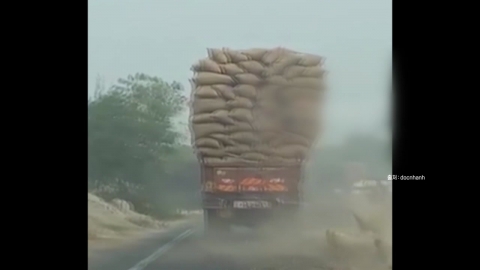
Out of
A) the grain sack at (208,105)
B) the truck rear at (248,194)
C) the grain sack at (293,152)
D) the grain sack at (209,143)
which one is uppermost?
the grain sack at (208,105)

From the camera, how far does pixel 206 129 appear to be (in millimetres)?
4234

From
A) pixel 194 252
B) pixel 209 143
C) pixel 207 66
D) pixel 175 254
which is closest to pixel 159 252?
pixel 175 254

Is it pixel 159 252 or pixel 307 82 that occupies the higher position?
pixel 307 82

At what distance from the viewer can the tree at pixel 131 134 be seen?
4215 millimetres

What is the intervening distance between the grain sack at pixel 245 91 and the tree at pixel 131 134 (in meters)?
0.42

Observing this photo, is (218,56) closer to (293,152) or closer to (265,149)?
(265,149)

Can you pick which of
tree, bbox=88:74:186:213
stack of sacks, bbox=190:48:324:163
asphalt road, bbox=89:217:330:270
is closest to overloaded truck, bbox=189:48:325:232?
stack of sacks, bbox=190:48:324:163

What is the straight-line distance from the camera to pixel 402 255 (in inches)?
163

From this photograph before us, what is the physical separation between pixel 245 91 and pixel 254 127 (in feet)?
0.90

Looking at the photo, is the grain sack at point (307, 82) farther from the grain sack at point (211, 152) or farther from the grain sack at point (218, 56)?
the grain sack at point (211, 152)

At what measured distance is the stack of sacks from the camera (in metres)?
4.18

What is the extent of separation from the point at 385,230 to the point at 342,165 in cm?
57

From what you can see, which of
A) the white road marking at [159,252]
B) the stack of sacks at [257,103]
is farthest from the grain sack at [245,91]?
the white road marking at [159,252]
